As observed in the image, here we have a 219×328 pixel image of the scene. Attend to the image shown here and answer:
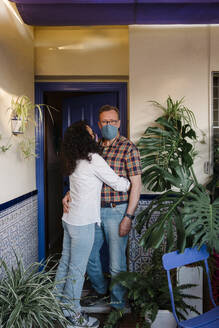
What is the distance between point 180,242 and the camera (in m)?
2.20

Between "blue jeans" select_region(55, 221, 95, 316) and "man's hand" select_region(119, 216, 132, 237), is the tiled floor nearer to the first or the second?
"blue jeans" select_region(55, 221, 95, 316)

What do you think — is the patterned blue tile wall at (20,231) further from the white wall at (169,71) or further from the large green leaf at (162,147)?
the white wall at (169,71)

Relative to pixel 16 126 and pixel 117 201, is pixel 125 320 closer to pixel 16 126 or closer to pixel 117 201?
pixel 117 201

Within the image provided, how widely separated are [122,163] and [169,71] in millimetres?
1243

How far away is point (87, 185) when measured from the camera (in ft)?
8.13

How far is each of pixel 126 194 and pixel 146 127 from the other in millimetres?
924

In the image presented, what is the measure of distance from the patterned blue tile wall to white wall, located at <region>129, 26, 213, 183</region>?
4.35ft

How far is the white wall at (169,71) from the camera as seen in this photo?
3.32 meters

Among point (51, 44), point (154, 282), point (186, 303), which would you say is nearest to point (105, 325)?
point (154, 282)

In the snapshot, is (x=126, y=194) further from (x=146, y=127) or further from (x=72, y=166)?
(x=146, y=127)

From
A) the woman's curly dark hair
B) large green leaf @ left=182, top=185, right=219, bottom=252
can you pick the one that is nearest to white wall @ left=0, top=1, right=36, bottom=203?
the woman's curly dark hair

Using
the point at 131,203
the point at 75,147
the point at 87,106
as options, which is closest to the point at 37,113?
the point at 87,106

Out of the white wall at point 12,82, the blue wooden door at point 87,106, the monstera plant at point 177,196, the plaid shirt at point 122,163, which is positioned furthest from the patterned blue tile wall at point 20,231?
the monstera plant at point 177,196

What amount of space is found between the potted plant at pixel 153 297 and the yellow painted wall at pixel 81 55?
2.28 meters
